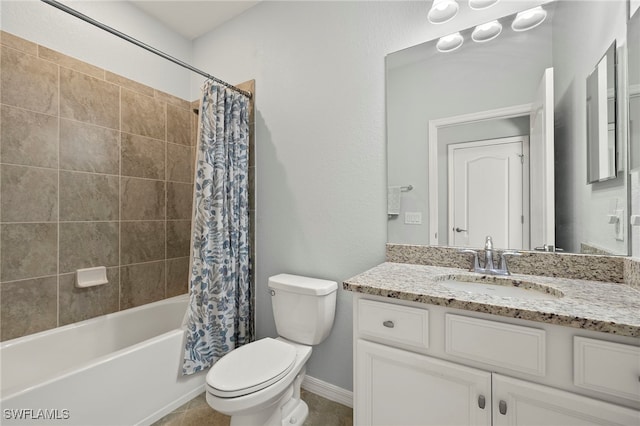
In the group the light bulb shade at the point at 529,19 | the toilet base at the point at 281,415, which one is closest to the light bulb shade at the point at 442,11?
the light bulb shade at the point at 529,19

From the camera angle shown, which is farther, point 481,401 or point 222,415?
point 222,415

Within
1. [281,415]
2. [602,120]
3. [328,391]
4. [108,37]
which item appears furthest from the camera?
[108,37]

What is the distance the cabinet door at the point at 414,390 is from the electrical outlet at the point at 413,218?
2.27ft

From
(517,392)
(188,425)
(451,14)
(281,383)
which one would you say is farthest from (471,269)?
(188,425)

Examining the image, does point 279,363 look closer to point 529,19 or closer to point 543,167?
point 543,167

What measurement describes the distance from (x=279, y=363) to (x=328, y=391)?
0.61 metres

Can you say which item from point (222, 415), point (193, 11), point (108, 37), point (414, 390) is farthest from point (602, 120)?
point (108, 37)

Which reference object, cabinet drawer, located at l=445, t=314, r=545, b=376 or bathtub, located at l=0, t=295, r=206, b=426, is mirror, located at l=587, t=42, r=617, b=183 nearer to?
cabinet drawer, located at l=445, t=314, r=545, b=376

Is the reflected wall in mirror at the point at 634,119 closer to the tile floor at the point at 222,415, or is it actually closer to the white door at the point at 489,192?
the white door at the point at 489,192

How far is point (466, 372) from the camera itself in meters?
0.90

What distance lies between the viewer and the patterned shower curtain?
1.74 meters

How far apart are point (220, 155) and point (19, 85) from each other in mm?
1135

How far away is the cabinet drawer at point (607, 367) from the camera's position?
70 cm

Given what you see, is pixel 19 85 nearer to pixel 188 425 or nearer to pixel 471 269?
pixel 188 425
